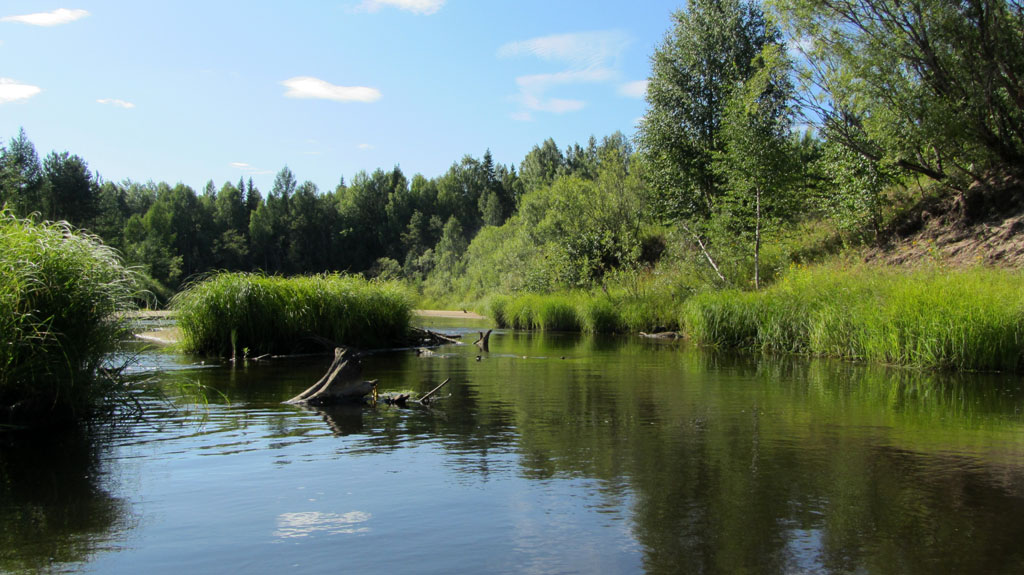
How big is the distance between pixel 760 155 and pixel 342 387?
814 inches

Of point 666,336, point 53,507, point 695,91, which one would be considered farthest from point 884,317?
point 695,91

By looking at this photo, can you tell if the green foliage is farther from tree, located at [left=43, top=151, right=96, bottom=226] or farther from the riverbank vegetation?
tree, located at [left=43, top=151, right=96, bottom=226]

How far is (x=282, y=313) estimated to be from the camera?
21375 mm

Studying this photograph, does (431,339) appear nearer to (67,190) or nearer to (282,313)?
(282,313)

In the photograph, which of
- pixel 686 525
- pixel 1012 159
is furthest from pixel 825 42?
pixel 686 525

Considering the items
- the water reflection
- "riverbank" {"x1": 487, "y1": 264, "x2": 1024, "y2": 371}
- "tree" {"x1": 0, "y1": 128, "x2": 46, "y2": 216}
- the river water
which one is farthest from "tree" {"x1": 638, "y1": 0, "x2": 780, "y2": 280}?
"tree" {"x1": 0, "y1": 128, "x2": 46, "y2": 216}

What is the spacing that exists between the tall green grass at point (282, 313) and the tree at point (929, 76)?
717 inches

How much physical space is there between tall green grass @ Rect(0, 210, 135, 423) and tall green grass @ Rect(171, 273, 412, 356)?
1094 centimetres

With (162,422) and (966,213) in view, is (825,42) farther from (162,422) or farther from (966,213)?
(162,422)

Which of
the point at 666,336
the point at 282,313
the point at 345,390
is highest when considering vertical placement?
the point at 282,313

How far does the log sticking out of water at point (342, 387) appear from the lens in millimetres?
11836

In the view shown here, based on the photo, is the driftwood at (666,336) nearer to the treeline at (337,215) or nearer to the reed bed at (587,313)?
the reed bed at (587,313)

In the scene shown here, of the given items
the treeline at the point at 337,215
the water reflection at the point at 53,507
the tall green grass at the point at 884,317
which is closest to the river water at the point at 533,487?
the water reflection at the point at 53,507

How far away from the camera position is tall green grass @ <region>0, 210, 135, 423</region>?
8.35 metres
